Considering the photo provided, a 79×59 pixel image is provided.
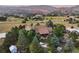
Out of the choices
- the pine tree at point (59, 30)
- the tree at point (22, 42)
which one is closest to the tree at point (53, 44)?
the pine tree at point (59, 30)

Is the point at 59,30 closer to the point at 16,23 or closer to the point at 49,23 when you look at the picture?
the point at 49,23

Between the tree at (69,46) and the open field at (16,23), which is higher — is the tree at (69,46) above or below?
below

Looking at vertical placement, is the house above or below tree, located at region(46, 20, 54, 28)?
below

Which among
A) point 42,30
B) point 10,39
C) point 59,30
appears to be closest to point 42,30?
point 42,30

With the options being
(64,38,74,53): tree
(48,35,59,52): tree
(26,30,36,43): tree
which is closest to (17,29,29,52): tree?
(26,30,36,43): tree

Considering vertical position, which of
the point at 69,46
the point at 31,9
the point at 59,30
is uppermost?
the point at 31,9

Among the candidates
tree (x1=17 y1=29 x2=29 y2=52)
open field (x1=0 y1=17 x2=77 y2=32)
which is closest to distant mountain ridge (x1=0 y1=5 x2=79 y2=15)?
open field (x1=0 y1=17 x2=77 y2=32)

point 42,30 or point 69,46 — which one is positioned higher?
point 42,30

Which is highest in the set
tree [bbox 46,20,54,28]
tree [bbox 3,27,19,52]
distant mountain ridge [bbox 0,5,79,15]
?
distant mountain ridge [bbox 0,5,79,15]

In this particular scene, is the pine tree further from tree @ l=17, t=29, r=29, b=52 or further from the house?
tree @ l=17, t=29, r=29, b=52

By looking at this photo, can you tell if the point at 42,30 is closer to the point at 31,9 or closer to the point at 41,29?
the point at 41,29

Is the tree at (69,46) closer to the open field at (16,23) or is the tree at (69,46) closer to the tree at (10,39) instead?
the open field at (16,23)

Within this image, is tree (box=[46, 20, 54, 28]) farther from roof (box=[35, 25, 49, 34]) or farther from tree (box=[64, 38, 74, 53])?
tree (box=[64, 38, 74, 53])

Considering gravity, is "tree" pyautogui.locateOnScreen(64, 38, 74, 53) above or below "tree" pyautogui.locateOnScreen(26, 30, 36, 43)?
below
